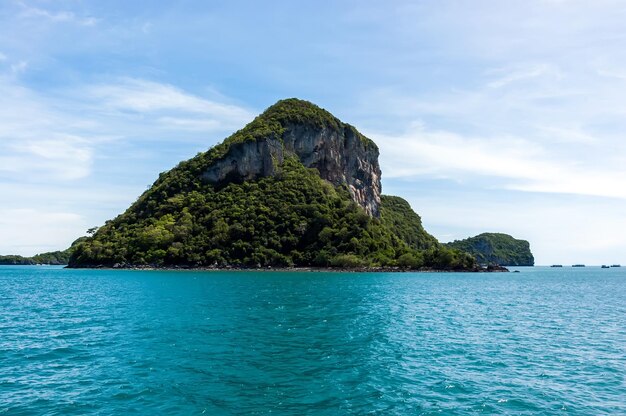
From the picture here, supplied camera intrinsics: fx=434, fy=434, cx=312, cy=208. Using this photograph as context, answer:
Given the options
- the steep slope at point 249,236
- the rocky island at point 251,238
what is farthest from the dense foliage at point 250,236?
the steep slope at point 249,236

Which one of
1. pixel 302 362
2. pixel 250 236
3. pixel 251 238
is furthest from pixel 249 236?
pixel 302 362

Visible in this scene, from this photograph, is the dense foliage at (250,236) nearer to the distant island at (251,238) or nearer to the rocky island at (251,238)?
the rocky island at (251,238)

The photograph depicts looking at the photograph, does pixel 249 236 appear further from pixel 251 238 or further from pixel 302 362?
pixel 302 362

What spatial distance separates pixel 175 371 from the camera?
75.6ft

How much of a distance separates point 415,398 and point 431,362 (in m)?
7.08

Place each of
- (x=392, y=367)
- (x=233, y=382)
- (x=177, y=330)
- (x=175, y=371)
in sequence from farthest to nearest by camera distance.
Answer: (x=177, y=330) → (x=392, y=367) → (x=175, y=371) → (x=233, y=382)

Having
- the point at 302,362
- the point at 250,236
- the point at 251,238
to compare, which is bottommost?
the point at 302,362

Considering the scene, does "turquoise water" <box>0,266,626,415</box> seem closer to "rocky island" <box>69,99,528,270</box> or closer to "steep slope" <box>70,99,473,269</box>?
"rocky island" <box>69,99,528,270</box>

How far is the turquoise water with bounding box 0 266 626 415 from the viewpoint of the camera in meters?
18.7

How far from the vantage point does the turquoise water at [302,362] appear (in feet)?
61.3

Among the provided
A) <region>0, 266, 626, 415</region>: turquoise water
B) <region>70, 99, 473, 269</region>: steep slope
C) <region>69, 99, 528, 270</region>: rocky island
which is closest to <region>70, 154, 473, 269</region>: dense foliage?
<region>69, 99, 528, 270</region>: rocky island

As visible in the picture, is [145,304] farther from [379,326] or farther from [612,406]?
[612,406]

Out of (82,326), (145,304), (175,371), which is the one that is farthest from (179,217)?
(175,371)

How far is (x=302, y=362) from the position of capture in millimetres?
25219
